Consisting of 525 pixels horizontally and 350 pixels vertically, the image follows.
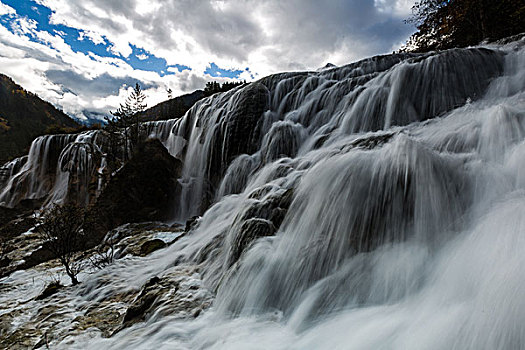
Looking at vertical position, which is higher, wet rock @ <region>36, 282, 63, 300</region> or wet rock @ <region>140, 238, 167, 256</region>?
wet rock @ <region>140, 238, 167, 256</region>

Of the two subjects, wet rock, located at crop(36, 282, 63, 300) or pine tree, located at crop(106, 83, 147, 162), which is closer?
wet rock, located at crop(36, 282, 63, 300)

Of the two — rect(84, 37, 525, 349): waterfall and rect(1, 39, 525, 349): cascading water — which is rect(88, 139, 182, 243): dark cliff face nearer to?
rect(1, 39, 525, 349): cascading water

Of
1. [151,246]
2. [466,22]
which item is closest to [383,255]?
[151,246]

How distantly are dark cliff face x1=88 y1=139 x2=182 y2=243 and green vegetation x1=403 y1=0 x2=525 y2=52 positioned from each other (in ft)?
53.7

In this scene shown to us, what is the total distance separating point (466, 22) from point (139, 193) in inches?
785

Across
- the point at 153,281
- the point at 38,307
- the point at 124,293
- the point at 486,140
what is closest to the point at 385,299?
the point at 486,140

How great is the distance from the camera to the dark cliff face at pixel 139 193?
37.2 feet

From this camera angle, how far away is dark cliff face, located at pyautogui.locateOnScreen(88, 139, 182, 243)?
37.2ft

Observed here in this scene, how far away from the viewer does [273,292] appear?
3.27m

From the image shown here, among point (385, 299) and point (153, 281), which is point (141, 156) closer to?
point (153, 281)

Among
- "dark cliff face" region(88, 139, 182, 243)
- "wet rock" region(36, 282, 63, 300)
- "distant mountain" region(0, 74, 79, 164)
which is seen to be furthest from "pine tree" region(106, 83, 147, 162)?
"distant mountain" region(0, 74, 79, 164)

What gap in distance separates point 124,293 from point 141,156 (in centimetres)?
886

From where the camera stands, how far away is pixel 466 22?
14938 millimetres

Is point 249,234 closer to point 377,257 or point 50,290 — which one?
point 377,257
